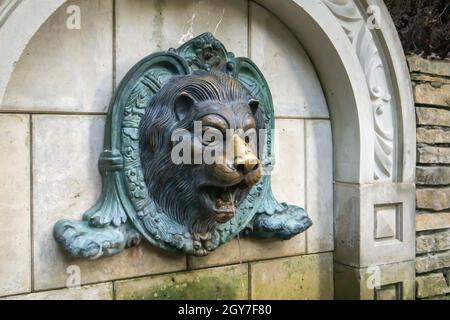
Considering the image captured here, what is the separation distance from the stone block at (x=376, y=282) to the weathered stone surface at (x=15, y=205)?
5.27 ft

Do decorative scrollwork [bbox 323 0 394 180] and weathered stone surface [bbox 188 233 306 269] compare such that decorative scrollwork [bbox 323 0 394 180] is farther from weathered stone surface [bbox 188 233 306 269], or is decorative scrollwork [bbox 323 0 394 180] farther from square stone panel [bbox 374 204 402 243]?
weathered stone surface [bbox 188 233 306 269]

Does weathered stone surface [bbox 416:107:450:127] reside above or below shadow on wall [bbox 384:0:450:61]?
below

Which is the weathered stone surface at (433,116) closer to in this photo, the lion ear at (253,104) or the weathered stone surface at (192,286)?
the lion ear at (253,104)

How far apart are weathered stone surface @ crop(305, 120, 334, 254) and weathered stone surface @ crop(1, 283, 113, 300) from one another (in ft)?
3.64

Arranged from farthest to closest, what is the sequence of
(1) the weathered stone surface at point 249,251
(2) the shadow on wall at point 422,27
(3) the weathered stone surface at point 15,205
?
(2) the shadow on wall at point 422,27 → (1) the weathered stone surface at point 249,251 → (3) the weathered stone surface at point 15,205

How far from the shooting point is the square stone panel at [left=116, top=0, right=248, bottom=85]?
7.68 ft

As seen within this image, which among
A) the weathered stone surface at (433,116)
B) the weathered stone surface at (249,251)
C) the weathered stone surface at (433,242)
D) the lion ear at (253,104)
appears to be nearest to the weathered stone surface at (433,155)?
the weathered stone surface at (433,116)

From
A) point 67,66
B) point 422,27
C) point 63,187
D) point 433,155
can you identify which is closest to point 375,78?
point 433,155

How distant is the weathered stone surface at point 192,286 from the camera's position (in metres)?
2.38

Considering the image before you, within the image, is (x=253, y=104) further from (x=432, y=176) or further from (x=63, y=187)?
(x=432, y=176)

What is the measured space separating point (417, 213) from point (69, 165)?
188 centimetres

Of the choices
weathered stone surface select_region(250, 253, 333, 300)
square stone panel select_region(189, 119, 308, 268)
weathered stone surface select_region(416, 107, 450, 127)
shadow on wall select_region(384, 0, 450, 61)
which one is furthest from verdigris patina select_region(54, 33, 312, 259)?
shadow on wall select_region(384, 0, 450, 61)

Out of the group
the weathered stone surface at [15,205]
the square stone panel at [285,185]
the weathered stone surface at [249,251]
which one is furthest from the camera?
the square stone panel at [285,185]
